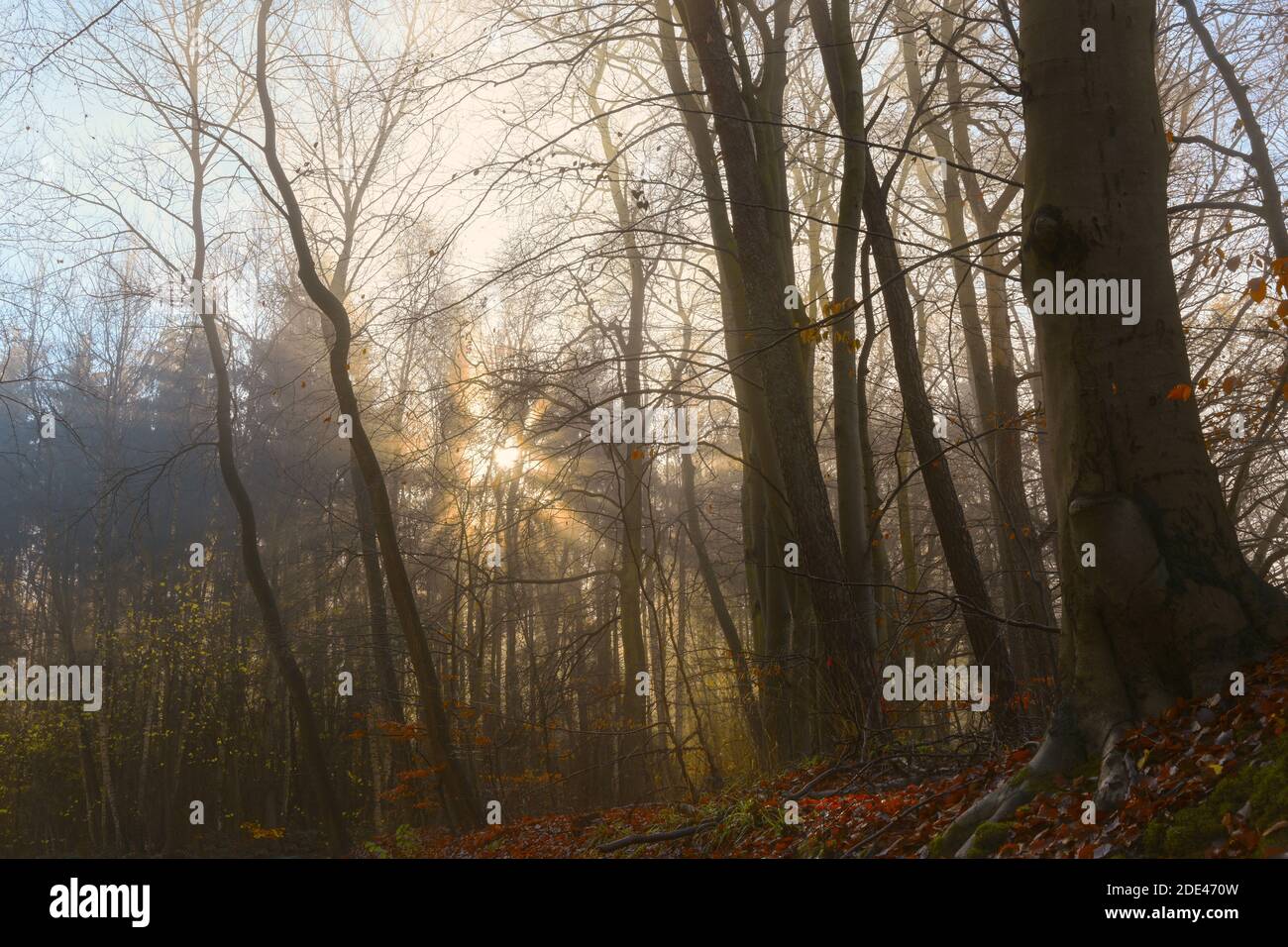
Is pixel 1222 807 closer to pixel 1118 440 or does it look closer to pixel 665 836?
pixel 1118 440

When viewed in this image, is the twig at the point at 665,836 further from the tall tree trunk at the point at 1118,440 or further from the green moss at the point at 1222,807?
the green moss at the point at 1222,807

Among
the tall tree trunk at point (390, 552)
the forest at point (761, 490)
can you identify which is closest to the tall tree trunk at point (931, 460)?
the forest at point (761, 490)

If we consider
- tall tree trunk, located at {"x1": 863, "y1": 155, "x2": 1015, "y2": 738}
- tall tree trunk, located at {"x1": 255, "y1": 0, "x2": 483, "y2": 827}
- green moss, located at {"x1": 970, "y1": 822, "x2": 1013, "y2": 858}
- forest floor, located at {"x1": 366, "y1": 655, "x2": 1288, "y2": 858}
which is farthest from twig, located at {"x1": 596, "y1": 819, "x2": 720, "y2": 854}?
tall tree trunk, located at {"x1": 255, "y1": 0, "x2": 483, "y2": 827}

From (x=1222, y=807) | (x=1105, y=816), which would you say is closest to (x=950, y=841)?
(x=1105, y=816)

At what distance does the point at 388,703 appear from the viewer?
53.0 feet

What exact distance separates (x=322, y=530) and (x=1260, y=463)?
19.7 metres

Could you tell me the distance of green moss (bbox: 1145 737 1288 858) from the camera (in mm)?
3434

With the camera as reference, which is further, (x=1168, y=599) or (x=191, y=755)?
(x=191, y=755)

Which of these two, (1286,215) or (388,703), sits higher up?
(1286,215)

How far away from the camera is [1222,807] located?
11.7 feet

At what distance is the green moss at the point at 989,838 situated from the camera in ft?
14.0

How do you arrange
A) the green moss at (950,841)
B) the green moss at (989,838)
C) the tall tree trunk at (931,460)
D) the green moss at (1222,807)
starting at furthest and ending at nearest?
the tall tree trunk at (931,460) < the green moss at (950,841) < the green moss at (989,838) < the green moss at (1222,807)
